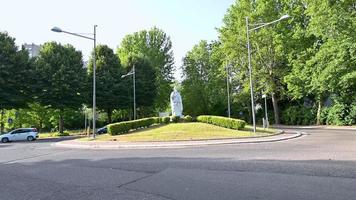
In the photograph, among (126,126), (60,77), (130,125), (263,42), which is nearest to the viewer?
(126,126)

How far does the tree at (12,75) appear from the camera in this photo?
43.5 metres

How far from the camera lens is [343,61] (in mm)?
34156

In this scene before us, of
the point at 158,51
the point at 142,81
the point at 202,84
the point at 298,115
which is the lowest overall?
the point at 298,115

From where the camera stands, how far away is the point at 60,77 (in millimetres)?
46719

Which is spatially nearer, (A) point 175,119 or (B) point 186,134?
(B) point 186,134

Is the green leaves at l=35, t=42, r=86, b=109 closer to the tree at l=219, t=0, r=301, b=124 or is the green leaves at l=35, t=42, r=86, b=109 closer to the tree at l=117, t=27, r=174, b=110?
the tree at l=117, t=27, r=174, b=110

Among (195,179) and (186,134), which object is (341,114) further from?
(195,179)

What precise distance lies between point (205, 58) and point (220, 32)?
12.1 meters

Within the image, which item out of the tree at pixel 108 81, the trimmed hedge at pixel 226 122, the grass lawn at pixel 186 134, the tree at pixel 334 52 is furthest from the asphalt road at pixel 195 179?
the tree at pixel 108 81

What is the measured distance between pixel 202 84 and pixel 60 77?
2640 centimetres

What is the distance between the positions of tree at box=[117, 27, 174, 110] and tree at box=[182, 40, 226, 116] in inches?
138

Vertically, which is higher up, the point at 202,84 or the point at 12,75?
the point at 202,84

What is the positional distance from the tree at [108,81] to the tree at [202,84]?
14.2 metres

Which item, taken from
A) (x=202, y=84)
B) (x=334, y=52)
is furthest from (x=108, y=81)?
(x=334, y=52)
